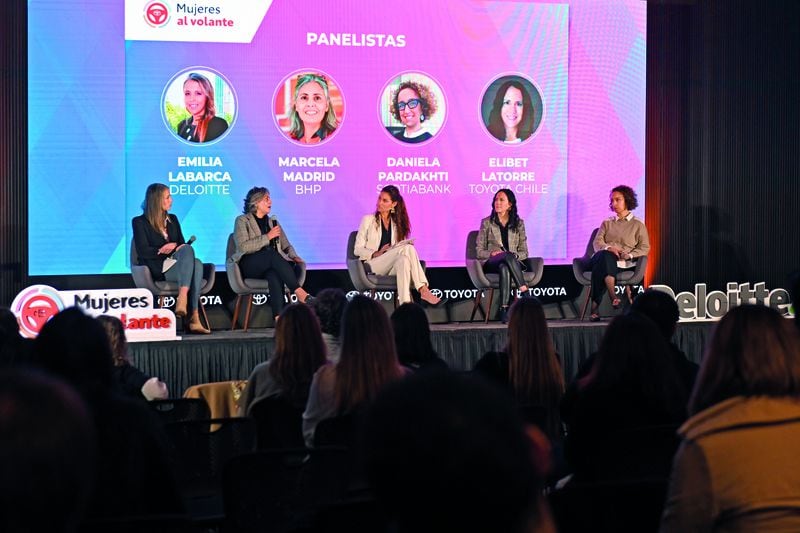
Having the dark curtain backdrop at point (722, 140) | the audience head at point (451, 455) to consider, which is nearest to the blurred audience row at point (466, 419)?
the audience head at point (451, 455)

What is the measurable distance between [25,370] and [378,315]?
1802 millimetres

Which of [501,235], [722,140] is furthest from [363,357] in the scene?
[722,140]

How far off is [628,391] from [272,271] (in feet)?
14.6

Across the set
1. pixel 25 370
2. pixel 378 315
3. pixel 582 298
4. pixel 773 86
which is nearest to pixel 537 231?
pixel 582 298

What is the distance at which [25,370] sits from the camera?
3.15 feet

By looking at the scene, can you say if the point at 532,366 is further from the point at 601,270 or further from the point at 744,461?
the point at 601,270

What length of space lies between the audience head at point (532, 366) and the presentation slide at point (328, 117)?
171 inches

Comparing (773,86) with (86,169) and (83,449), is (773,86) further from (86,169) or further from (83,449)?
(83,449)

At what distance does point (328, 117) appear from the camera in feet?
25.3

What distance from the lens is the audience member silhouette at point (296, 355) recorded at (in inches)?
123

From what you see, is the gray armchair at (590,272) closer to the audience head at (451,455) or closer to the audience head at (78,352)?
the audience head at (78,352)

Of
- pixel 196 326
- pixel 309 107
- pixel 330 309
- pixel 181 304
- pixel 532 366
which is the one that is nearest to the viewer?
pixel 532 366

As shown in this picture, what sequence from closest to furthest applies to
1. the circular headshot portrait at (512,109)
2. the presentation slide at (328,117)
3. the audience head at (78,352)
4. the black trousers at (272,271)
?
the audience head at (78,352) → the black trousers at (272,271) → the presentation slide at (328,117) → the circular headshot portrait at (512,109)

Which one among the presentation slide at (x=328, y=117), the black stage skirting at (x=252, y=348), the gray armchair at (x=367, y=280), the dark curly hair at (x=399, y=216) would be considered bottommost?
the black stage skirting at (x=252, y=348)
